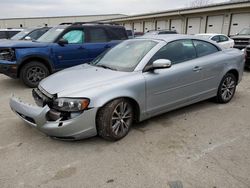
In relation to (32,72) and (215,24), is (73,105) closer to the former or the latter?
(32,72)

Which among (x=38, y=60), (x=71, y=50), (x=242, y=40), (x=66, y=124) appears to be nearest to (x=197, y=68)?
(x=66, y=124)

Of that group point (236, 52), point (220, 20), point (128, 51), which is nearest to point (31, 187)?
point (128, 51)

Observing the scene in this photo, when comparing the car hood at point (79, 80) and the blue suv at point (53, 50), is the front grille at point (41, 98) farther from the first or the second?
the blue suv at point (53, 50)

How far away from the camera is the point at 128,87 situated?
3.46 m

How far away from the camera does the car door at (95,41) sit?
7.41 meters

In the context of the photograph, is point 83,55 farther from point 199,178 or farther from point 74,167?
point 199,178

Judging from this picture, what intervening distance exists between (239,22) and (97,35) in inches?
570

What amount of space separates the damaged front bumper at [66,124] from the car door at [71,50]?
3.85 meters

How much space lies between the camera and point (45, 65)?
6.87 m

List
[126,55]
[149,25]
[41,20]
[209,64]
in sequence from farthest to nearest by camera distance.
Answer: [41,20] → [149,25] → [209,64] → [126,55]

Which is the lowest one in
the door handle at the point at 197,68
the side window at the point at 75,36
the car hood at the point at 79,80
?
the door handle at the point at 197,68

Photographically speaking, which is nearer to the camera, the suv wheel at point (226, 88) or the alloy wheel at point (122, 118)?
the alloy wheel at point (122, 118)

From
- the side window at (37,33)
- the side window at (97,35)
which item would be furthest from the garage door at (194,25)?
the side window at (97,35)

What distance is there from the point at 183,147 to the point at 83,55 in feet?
15.9
